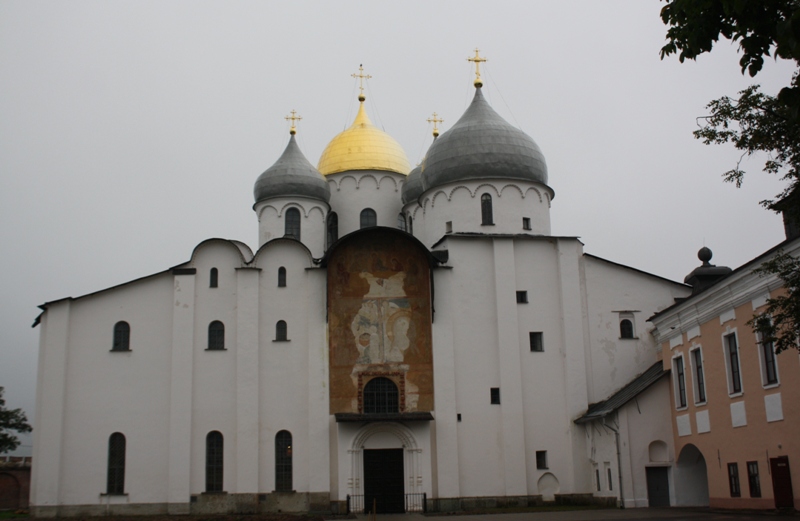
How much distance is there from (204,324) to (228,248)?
280 centimetres

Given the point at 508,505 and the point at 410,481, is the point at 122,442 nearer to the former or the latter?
the point at 410,481

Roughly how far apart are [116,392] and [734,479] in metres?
19.6

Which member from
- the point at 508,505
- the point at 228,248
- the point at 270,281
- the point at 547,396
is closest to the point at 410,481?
the point at 508,505

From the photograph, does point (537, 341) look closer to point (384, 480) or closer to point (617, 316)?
point (617, 316)

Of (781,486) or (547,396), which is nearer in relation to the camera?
(781,486)

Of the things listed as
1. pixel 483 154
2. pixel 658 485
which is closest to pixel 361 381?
pixel 483 154

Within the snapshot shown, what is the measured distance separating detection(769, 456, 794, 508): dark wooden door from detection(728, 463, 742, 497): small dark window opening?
213cm

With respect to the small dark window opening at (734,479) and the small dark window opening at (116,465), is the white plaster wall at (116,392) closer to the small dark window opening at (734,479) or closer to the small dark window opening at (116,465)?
the small dark window opening at (116,465)

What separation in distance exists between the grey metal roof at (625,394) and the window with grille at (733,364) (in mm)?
4317

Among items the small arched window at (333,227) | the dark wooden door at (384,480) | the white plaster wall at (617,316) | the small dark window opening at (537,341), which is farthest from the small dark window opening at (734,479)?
the small arched window at (333,227)

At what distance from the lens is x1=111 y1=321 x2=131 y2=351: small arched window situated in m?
29.6

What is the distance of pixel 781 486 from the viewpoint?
20.6 metres

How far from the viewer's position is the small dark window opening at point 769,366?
21.0 metres

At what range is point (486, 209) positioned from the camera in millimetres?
32688
